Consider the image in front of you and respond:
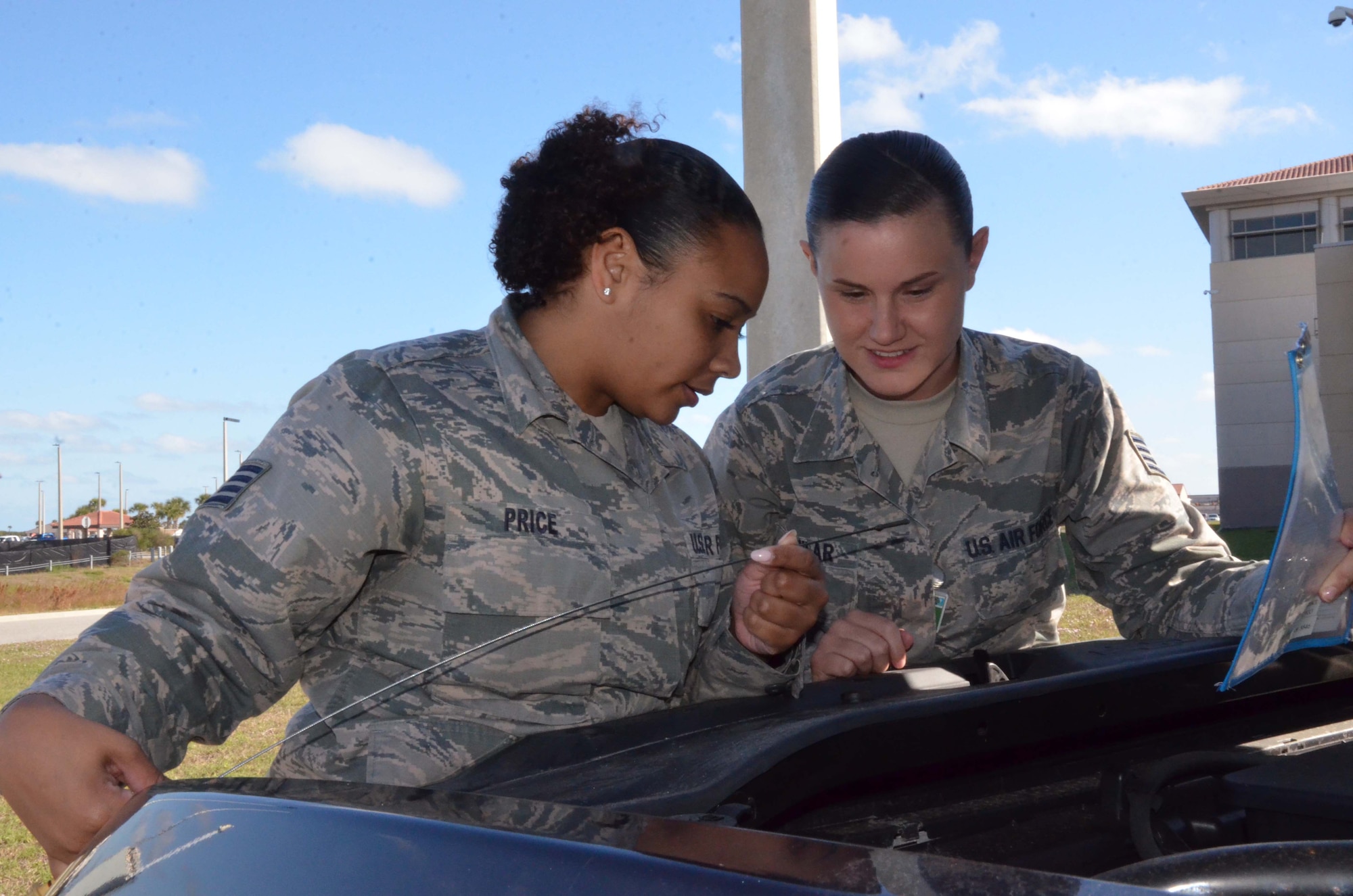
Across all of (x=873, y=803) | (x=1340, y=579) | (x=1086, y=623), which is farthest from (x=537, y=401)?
(x=1086, y=623)

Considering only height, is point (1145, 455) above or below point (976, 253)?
below

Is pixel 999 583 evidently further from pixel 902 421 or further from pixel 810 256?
pixel 810 256

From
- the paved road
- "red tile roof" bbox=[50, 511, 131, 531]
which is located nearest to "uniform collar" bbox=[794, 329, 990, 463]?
the paved road

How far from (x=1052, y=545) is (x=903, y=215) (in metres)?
0.81

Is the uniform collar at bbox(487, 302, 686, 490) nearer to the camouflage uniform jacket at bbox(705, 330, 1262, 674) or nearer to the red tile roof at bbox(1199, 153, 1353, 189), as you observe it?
the camouflage uniform jacket at bbox(705, 330, 1262, 674)

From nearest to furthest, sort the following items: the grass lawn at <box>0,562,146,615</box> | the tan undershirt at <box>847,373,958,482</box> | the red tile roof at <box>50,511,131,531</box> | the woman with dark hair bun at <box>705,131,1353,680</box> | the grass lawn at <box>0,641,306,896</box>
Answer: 1. the woman with dark hair bun at <box>705,131,1353,680</box>
2. the tan undershirt at <box>847,373,958,482</box>
3. the grass lawn at <box>0,641,306,896</box>
4. the grass lawn at <box>0,562,146,615</box>
5. the red tile roof at <box>50,511,131,531</box>

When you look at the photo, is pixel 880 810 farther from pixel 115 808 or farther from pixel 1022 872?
pixel 115 808

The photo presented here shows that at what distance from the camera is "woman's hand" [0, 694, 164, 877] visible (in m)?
1.12

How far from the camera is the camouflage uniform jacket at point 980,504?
92.6 inches

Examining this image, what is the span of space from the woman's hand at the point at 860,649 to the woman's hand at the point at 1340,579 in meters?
0.63

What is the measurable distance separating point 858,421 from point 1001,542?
1.29 feet

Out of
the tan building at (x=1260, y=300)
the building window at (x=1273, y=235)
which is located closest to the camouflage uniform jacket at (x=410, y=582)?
the tan building at (x=1260, y=300)

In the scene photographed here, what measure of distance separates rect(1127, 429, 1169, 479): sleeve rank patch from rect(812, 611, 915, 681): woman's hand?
2.73ft

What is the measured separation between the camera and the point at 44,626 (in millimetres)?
16266
